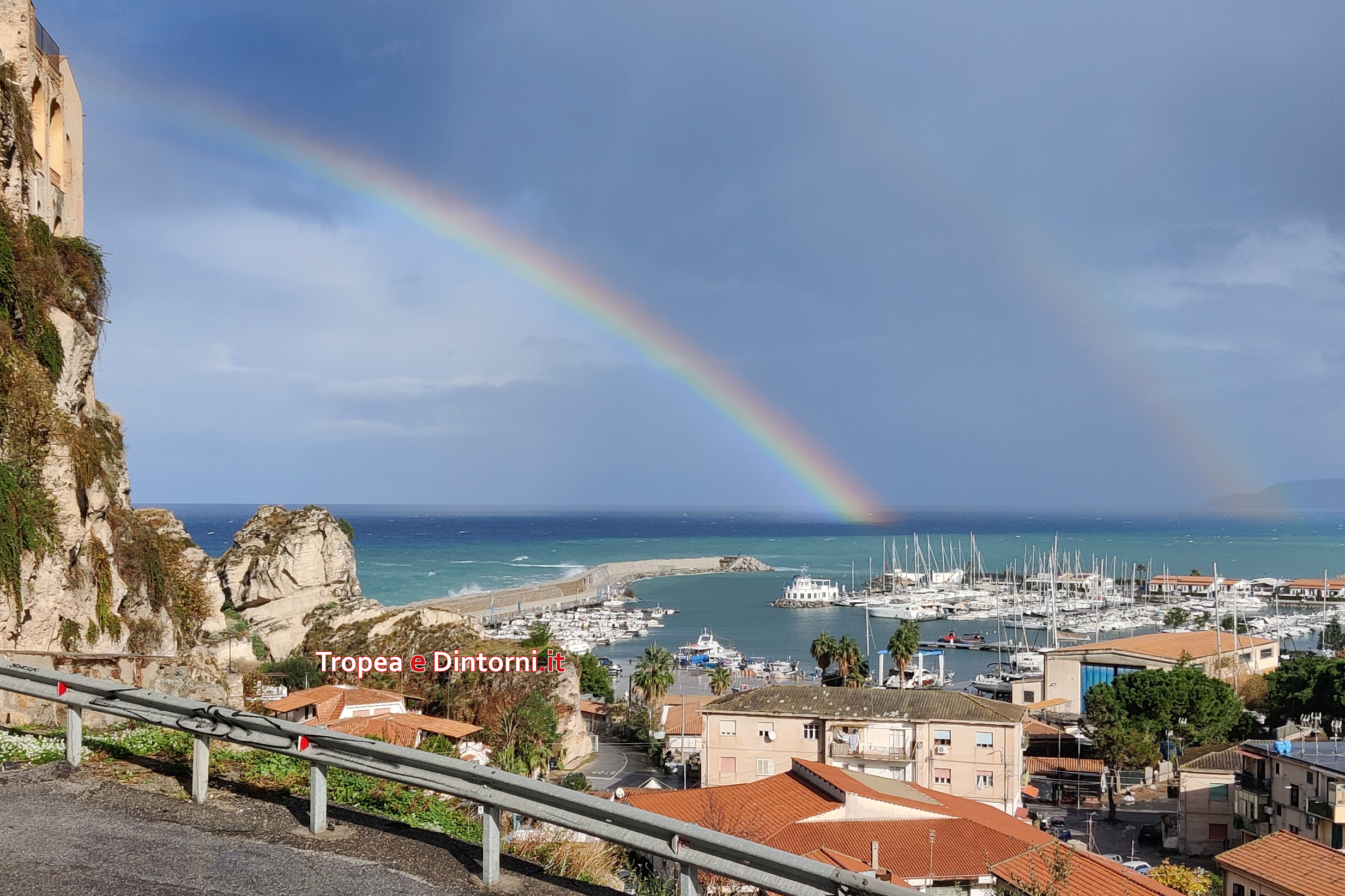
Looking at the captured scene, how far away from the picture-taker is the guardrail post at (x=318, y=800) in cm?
527

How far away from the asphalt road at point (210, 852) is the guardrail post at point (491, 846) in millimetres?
86

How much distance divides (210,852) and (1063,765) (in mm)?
46700

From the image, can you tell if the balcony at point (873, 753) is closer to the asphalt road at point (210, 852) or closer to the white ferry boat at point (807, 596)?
the asphalt road at point (210, 852)

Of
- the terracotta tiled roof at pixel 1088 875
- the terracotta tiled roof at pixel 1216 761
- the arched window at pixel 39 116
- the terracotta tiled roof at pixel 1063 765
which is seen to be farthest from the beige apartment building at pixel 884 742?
the arched window at pixel 39 116

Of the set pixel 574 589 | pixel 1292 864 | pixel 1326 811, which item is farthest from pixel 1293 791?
pixel 574 589

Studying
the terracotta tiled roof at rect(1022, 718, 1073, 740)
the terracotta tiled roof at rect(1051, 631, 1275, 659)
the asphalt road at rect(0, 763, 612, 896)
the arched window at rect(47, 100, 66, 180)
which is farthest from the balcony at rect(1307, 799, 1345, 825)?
the arched window at rect(47, 100, 66, 180)

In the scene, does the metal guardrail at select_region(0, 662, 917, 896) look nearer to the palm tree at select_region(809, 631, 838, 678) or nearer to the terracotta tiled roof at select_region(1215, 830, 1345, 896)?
A: the terracotta tiled roof at select_region(1215, 830, 1345, 896)

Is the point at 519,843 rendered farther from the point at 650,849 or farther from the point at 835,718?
the point at 835,718


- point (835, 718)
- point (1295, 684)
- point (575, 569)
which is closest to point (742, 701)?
point (835, 718)

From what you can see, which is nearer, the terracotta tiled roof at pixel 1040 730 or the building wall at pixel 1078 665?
the terracotta tiled roof at pixel 1040 730

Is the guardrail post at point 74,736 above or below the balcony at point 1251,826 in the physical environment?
above

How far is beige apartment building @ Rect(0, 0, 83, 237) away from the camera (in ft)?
68.0

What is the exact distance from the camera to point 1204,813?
3397 cm

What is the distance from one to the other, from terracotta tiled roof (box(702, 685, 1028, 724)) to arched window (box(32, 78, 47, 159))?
28.6 m
